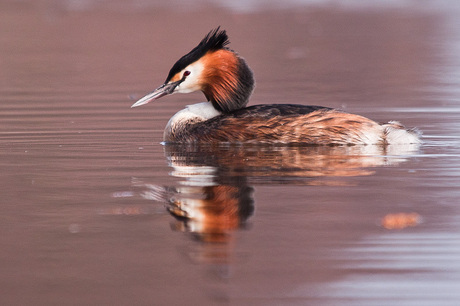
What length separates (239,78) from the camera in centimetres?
955

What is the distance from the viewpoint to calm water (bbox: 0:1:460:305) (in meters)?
4.62

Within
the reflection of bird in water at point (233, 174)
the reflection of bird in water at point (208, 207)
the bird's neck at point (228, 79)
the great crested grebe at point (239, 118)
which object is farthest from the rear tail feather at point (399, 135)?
the reflection of bird in water at point (208, 207)

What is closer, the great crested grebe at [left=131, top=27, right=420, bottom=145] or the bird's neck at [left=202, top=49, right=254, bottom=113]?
the great crested grebe at [left=131, top=27, right=420, bottom=145]

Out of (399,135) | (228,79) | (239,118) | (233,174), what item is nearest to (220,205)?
(233,174)

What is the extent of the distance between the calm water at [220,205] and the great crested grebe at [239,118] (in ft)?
0.68

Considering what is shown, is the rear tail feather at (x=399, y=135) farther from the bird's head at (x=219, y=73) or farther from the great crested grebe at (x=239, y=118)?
the bird's head at (x=219, y=73)

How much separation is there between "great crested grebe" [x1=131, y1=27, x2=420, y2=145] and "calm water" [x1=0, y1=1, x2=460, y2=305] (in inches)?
8.1

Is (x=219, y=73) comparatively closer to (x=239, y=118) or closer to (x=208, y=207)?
(x=239, y=118)

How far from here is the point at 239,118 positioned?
29.8 feet

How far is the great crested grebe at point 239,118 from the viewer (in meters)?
8.92

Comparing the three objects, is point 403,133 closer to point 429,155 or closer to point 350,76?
point 429,155

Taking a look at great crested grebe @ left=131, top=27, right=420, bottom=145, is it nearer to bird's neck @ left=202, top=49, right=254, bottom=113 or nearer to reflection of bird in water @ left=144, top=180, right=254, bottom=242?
bird's neck @ left=202, top=49, right=254, bottom=113

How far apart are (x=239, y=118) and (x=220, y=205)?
9.53 feet

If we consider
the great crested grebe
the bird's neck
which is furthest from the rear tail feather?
the bird's neck
